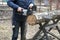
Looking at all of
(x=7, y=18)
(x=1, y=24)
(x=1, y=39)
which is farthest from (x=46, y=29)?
(x=7, y=18)

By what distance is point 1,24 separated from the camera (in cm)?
976

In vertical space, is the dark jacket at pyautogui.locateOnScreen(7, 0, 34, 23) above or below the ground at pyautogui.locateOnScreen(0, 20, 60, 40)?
above

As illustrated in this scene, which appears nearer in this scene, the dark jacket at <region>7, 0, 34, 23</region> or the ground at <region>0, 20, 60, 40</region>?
the dark jacket at <region>7, 0, 34, 23</region>

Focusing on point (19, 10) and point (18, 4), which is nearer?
point (19, 10)

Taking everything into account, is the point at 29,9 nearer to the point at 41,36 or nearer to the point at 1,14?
the point at 41,36

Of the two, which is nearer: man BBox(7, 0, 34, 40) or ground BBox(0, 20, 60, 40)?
man BBox(7, 0, 34, 40)

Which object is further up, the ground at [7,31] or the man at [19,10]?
the man at [19,10]

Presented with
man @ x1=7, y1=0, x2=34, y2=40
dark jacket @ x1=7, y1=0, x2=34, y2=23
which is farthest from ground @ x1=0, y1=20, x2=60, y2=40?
dark jacket @ x1=7, y1=0, x2=34, y2=23

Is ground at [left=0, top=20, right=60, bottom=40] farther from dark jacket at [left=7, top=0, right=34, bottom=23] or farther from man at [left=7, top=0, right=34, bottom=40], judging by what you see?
dark jacket at [left=7, top=0, right=34, bottom=23]

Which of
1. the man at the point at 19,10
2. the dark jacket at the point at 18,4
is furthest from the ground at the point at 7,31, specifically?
the dark jacket at the point at 18,4

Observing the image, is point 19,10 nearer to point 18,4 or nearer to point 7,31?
point 18,4

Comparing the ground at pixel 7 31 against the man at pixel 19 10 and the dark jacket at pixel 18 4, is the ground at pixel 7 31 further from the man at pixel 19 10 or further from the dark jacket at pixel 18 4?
the dark jacket at pixel 18 4

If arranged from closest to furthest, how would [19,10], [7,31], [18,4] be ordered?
[19,10] < [18,4] < [7,31]

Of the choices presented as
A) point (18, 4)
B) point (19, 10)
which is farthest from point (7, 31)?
point (19, 10)
